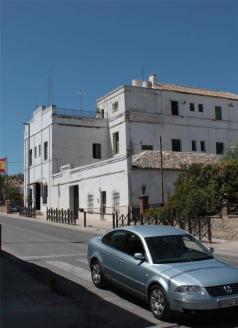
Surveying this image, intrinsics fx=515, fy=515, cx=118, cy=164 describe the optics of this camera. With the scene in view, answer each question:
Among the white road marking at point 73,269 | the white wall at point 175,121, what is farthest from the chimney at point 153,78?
the white road marking at point 73,269

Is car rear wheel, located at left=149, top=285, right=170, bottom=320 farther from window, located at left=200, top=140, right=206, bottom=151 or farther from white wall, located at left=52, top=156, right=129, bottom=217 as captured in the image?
window, located at left=200, top=140, right=206, bottom=151

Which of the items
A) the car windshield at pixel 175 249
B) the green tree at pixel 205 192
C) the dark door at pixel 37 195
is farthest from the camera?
the dark door at pixel 37 195

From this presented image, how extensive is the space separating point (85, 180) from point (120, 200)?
6.56 m

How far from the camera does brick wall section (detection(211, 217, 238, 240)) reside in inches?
982

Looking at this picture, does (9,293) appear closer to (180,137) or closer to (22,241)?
A: (22,241)

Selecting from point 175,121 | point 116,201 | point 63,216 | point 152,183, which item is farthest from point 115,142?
point 63,216

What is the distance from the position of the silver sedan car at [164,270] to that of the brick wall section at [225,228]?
48.4 ft

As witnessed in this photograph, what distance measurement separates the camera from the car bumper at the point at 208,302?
314 inches

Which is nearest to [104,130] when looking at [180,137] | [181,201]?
[180,137]

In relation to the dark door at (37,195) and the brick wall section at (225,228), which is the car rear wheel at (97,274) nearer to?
the brick wall section at (225,228)

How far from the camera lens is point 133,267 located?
9555 mm

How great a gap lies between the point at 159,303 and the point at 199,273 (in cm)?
85

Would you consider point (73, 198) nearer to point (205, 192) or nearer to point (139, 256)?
point (205, 192)

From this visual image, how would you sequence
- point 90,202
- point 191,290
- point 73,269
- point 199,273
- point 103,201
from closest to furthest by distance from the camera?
point 191,290, point 199,273, point 73,269, point 103,201, point 90,202
